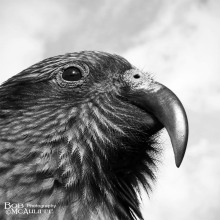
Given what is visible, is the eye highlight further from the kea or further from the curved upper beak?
the curved upper beak

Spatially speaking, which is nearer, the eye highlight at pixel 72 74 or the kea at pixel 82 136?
the kea at pixel 82 136

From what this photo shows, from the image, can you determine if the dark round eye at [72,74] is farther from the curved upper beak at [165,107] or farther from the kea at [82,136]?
the curved upper beak at [165,107]

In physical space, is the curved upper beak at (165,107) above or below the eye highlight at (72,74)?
below

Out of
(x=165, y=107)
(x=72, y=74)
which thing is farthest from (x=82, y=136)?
(x=165, y=107)

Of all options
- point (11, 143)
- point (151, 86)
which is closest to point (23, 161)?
point (11, 143)

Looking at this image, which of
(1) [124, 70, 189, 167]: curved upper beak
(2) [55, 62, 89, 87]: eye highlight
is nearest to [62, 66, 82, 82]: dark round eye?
(2) [55, 62, 89, 87]: eye highlight

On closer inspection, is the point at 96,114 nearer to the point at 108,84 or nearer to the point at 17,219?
the point at 108,84

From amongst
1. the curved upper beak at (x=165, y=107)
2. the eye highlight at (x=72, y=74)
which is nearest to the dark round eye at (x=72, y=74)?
the eye highlight at (x=72, y=74)

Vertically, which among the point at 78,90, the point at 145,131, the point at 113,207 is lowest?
the point at 113,207
